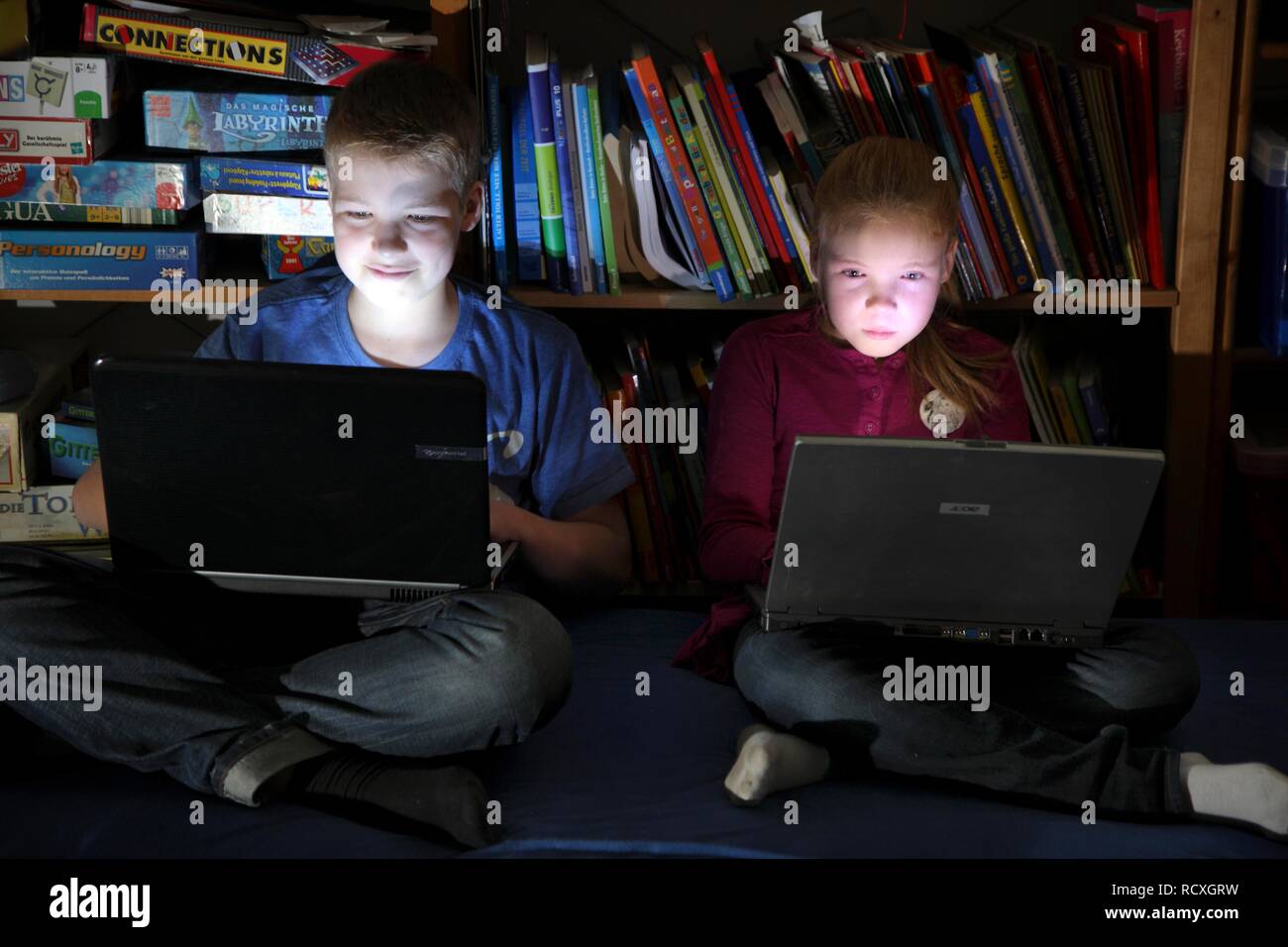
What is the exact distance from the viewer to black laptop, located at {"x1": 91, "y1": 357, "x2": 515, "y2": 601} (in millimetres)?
1137

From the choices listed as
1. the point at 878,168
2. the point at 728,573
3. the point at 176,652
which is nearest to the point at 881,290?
the point at 878,168

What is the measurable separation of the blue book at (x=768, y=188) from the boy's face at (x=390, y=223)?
1.32 ft

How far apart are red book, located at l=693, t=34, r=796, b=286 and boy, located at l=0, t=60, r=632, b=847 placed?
301 mm

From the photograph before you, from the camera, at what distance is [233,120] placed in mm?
1620

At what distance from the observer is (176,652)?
1.25m

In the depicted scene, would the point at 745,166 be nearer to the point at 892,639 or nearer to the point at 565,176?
the point at 565,176

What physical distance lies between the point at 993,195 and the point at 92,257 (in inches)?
42.0

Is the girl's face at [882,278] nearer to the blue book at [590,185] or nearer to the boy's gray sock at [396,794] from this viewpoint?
the blue book at [590,185]

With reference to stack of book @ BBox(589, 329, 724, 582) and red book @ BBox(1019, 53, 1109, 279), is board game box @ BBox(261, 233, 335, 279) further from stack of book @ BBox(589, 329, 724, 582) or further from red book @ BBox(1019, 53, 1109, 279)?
red book @ BBox(1019, 53, 1109, 279)

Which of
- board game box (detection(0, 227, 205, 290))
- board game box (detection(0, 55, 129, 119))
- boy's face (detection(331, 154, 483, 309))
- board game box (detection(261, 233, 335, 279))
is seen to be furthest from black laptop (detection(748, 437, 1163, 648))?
board game box (detection(0, 55, 129, 119))

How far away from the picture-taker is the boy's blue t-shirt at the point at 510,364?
1.49 meters

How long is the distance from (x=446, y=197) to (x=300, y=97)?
322 mm

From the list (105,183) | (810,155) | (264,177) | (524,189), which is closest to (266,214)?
(264,177)

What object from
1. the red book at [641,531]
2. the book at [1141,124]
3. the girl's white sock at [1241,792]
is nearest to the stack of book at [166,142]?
the red book at [641,531]
